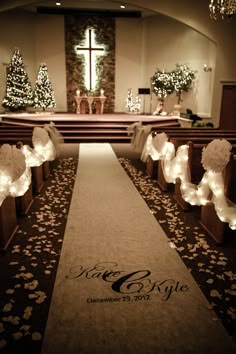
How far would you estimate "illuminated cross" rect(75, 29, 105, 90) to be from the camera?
1285 centimetres

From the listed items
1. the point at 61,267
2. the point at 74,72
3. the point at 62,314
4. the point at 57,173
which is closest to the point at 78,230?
the point at 61,267

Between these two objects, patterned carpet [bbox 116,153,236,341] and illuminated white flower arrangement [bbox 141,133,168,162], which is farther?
illuminated white flower arrangement [bbox 141,133,168,162]

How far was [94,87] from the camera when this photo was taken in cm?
1348

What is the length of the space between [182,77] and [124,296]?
34.2ft

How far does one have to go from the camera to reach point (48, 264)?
9.04ft

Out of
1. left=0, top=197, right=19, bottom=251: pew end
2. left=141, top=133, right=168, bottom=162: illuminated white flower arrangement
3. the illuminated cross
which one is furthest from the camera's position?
the illuminated cross

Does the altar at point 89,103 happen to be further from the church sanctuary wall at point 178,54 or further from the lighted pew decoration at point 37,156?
the lighted pew decoration at point 37,156

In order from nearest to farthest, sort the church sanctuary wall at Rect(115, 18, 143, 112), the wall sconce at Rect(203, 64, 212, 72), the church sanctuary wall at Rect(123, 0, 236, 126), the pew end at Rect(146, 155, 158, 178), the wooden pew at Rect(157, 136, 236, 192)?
the wooden pew at Rect(157, 136, 236, 192)
the pew end at Rect(146, 155, 158, 178)
the church sanctuary wall at Rect(123, 0, 236, 126)
the wall sconce at Rect(203, 64, 212, 72)
the church sanctuary wall at Rect(115, 18, 143, 112)

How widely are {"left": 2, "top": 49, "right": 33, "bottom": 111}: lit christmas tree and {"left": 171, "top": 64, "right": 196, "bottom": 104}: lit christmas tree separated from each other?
534 centimetres

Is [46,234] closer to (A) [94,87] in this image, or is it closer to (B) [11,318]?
(B) [11,318]

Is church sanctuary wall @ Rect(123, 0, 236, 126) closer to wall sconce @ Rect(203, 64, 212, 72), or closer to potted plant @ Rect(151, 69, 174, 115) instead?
wall sconce @ Rect(203, 64, 212, 72)

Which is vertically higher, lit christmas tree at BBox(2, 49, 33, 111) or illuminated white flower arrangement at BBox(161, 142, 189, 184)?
lit christmas tree at BBox(2, 49, 33, 111)

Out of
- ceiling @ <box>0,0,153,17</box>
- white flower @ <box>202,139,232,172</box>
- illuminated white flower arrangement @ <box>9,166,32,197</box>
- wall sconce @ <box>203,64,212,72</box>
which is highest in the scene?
ceiling @ <box>0,0,153,17</box>

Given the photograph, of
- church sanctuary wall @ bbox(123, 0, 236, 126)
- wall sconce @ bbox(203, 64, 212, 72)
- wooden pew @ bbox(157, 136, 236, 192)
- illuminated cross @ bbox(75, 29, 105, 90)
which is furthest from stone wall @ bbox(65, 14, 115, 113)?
wooden pew @ bbox(157, 136, 236, 192)
